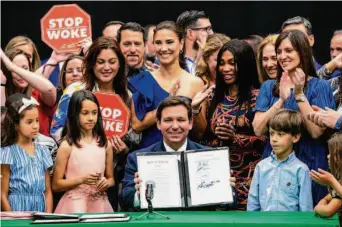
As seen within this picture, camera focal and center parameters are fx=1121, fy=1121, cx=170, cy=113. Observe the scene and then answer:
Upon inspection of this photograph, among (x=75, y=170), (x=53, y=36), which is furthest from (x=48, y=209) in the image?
(x=53, y=36)

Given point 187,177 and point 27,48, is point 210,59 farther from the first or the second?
point 187,177

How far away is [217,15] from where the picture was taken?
10422 millimetres

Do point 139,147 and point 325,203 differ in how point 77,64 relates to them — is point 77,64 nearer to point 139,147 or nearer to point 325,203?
point 139,147

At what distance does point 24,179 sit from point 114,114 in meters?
0.78

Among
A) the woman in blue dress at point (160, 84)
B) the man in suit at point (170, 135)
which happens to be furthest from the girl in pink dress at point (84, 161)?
the woman in blue dress at point (160, 84)

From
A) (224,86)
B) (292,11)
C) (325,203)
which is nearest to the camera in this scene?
(325,203)

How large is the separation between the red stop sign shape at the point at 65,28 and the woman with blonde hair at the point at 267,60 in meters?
1.32

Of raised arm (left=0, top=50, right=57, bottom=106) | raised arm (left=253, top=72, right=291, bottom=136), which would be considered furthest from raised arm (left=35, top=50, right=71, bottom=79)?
raised arm (left=253, top=72, right=291, bottom=136)

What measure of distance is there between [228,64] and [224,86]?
0.52 feet

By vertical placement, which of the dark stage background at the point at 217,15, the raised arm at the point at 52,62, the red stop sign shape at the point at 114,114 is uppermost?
the dark stage background at the point at 217,15

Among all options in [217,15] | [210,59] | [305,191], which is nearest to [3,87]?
[210,59]

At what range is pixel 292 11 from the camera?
33.9 feet

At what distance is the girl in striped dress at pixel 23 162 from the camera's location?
7.57 meters

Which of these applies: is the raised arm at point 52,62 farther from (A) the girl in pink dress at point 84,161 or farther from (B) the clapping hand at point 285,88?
(B) the clapping hand at point 285,88
